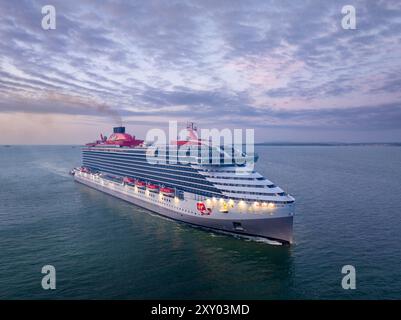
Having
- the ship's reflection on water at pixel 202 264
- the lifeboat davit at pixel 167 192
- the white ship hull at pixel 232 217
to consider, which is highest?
the lifeboat davit at pixel 167 192

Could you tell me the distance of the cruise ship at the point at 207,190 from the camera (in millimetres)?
43594

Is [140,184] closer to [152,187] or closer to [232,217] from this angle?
[152,187]

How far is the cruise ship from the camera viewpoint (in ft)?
143

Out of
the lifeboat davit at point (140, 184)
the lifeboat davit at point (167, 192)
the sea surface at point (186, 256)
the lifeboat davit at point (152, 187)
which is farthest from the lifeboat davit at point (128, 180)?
the lifeboat davit at point (167, 192)

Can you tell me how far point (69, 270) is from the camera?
1399 inches

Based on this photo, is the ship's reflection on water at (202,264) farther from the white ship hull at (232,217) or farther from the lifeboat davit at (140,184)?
the lifeboat davit at (140,184)

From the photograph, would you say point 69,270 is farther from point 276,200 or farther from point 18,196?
point 18,196

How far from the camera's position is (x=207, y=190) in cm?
5122

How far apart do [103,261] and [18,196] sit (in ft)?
179

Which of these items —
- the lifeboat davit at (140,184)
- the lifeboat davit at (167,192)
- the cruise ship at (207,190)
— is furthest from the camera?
the lifeboat davit at (140,184)

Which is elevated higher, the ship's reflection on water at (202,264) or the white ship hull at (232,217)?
the white ship hull at (232,217)

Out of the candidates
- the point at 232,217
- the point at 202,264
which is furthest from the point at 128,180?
the point at 202,264

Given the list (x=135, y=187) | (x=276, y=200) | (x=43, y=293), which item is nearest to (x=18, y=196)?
(x=135, y=187)

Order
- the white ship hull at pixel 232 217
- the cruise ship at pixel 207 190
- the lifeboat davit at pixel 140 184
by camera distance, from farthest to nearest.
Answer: the lifeboat davit at pixel 140 184 < the cruise ship at pixel 207 190 < the white ship hull at pixel 232 217
